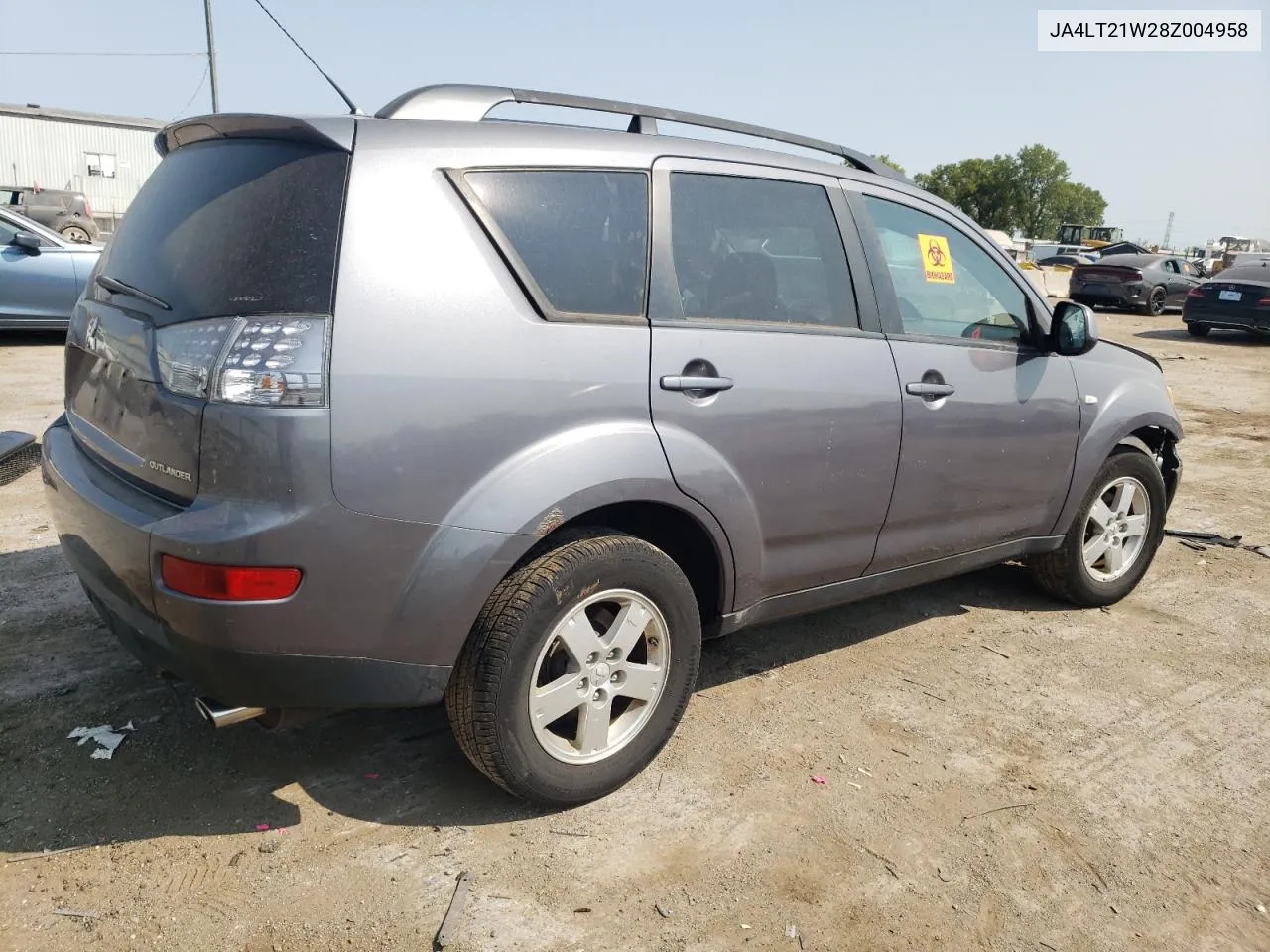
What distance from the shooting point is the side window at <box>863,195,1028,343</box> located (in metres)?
3.61

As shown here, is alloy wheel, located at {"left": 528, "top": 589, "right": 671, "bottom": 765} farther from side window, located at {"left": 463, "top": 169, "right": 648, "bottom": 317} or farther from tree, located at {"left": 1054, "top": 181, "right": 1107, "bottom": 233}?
tree, located at {"left": 1054, "top": 181, "right": 1107, "bottom": 233}

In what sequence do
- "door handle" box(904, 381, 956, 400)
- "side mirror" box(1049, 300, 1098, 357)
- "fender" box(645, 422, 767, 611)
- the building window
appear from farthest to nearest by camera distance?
the building window < "side mirror" box(1049, 300, 1098, 357) < "door handle" box(904, 381, 956, 400) < "fender" box(645, 422, 767, 611)

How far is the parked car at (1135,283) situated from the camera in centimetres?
2227

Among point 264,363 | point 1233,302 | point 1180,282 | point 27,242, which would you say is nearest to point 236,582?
point 264,363

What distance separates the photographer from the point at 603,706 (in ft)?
9.32

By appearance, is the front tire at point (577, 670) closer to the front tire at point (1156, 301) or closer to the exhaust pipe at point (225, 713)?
the exhaust pipe at point (225, 713)

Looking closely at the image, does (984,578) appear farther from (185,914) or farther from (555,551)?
(185,914)

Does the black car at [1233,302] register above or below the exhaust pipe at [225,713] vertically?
above

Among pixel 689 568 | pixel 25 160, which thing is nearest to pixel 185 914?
pixel 689 568

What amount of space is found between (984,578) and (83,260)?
9876 millimetres

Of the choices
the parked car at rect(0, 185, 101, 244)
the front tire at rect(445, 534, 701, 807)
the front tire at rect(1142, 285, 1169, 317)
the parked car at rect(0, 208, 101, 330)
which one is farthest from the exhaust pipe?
the front tire at rect(1142, 285, 1169, 317)

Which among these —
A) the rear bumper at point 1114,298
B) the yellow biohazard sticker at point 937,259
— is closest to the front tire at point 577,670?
the yellow biohazard sticker at point 937,259

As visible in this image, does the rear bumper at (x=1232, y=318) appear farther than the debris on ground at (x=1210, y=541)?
Yes

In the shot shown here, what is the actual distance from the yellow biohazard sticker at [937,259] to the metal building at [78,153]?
37892mm
